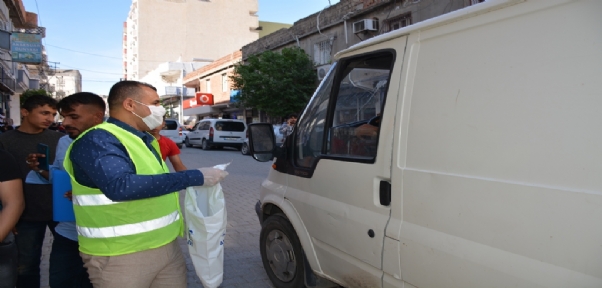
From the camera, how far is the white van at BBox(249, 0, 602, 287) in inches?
61.2

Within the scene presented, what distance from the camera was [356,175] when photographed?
252 centimetres

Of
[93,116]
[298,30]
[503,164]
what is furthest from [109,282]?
[298,30]

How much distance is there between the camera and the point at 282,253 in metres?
3.55

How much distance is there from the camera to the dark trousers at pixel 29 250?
2.87 metres

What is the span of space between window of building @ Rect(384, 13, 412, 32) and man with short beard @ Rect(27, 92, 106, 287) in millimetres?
13606

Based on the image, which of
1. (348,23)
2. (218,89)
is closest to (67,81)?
(218,89)

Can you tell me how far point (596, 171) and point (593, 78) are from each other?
32cm

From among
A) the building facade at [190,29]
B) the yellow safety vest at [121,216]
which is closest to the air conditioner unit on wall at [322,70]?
the yellow safety vest at [121,216]

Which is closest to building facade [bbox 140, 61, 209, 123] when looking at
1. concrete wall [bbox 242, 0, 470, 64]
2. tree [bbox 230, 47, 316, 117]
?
concrete wall [bbox 242, 0, 470, 64]

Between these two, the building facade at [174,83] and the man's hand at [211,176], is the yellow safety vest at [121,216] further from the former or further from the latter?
the building facade at [174,83]

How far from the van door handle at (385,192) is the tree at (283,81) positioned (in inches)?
703

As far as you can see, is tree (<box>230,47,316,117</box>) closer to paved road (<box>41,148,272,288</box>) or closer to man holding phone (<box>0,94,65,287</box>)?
paved road (<box>41,148,272,288</box>)

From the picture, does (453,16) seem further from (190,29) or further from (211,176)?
(190,29)

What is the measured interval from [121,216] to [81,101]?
123 centimetres
